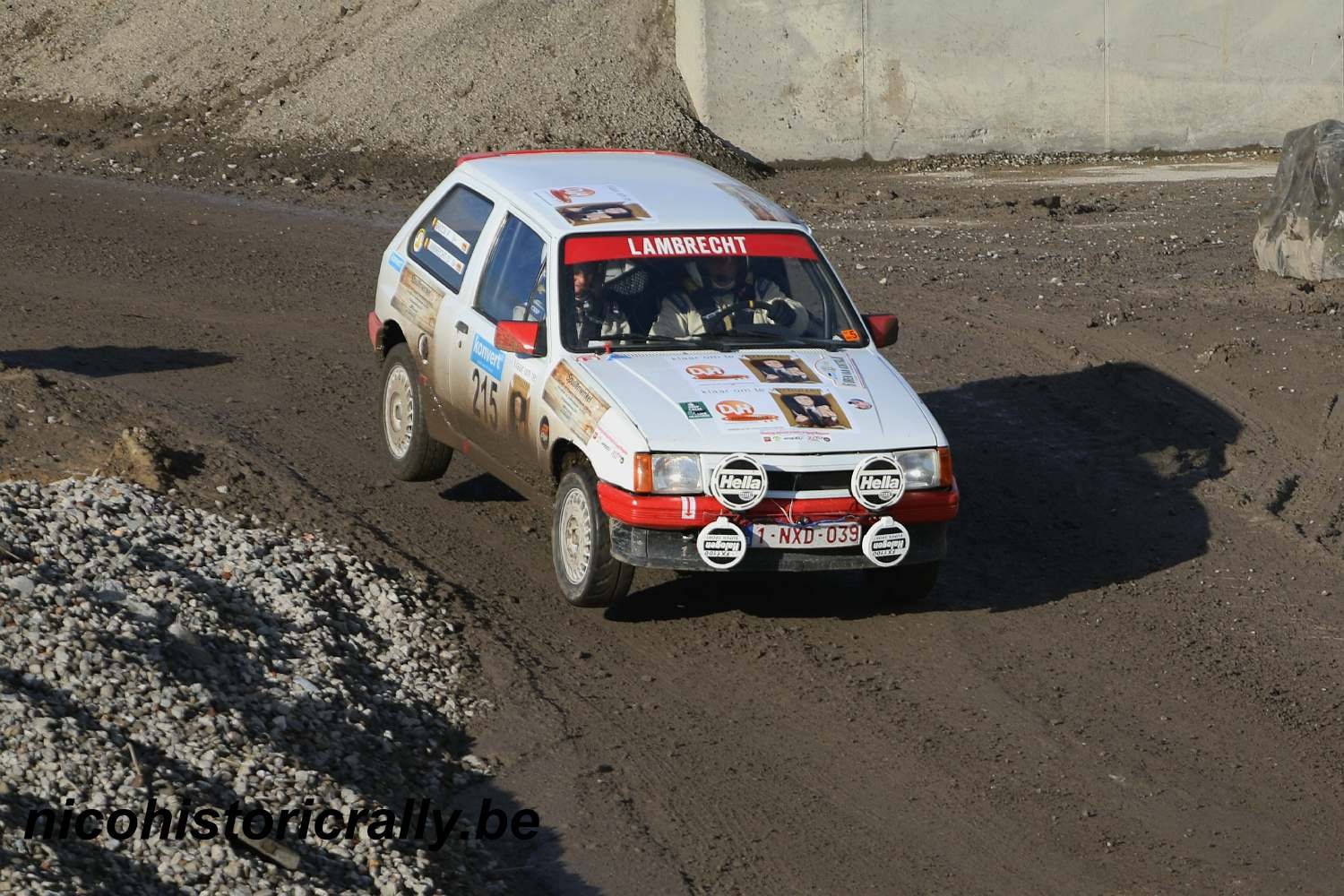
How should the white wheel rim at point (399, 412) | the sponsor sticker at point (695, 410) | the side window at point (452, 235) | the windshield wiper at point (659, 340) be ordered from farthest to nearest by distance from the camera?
1. the white wheel rim at point (399, 412)
2. the side window at point (452, 235)
3. the windshield wiper at point (659, 340)
4. the sponsor sticker at point (695, 410)

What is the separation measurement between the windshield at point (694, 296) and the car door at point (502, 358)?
0.24 meters

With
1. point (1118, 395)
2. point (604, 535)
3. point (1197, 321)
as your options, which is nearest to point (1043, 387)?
point (1118, 395)

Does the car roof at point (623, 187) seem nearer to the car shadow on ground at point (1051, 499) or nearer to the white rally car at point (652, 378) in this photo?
the white rally car at point (652, 378)

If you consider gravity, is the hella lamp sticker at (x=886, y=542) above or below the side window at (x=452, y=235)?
below

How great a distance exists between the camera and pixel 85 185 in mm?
19094

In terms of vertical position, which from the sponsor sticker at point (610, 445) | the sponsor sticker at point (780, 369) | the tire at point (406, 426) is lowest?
the tire at point (406, 426)

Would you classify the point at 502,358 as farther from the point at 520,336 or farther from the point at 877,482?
the point at 877,482

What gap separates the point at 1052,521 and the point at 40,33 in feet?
69.4

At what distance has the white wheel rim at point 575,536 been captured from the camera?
26.8 feet

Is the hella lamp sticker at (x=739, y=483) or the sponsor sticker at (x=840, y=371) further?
the sponsor sticker at (x=840, y=371)

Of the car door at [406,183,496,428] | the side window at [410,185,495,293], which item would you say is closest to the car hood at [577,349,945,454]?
the car door at [406,183,496,428]

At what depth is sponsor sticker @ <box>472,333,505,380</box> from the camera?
8.92 meters

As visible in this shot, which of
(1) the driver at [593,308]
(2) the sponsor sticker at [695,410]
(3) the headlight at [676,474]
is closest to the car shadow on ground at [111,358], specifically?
(1) the driver at [593,308]

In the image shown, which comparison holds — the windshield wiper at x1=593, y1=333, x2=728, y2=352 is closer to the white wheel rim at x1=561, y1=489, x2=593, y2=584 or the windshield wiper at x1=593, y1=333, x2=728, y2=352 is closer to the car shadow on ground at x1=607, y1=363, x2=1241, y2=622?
the white wheel rim at x1=561, y1=489, x2=593, y2=584
